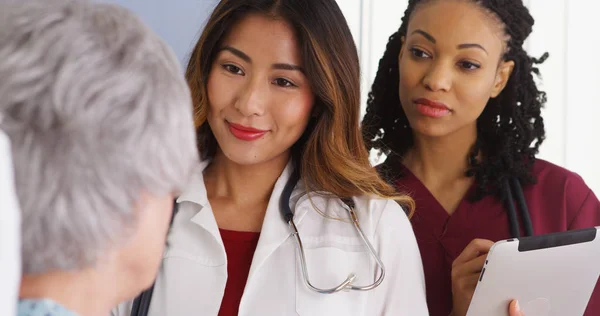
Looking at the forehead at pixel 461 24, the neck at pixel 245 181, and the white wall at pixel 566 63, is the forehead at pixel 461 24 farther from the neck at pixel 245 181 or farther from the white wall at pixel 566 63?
the white wall at pixel 566 63

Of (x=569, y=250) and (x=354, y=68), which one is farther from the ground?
(x=354, y=68)

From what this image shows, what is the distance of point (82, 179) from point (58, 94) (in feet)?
0.21

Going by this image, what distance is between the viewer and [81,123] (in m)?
0.55

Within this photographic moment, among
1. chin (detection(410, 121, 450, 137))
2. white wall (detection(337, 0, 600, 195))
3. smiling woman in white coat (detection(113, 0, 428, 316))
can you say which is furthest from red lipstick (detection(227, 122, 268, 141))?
white wall (detection(337, 0, 600, 195))

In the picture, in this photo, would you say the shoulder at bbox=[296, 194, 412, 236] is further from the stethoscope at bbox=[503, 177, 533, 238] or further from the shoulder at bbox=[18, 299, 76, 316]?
the shoulder at bbox=[18, 299, 76, 316]

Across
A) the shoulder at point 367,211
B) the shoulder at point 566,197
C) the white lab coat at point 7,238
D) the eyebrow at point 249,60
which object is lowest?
the shoulder at point 367,211

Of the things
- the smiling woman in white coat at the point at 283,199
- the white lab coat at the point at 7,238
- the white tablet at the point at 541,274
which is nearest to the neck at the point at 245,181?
the smiling woman in white coat at the point at 283,199

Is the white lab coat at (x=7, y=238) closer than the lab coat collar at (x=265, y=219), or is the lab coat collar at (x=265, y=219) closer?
the white lab coat at (x=7, y=238)

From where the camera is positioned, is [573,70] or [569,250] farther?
[573,70]

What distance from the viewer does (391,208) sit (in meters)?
1.47

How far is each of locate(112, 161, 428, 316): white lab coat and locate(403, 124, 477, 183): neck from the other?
0.32m

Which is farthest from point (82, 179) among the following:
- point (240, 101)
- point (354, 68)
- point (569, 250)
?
point (569, 250)

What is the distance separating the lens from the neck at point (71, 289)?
0.59 m

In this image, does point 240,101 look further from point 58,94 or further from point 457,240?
point 58,94
